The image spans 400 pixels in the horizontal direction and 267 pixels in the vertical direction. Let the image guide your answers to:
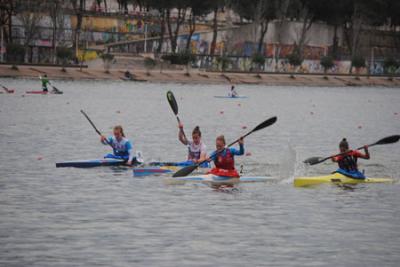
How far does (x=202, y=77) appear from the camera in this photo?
111250 millimetres

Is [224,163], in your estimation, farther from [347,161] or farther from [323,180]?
[347,161]

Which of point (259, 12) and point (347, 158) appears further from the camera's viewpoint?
point (259, 12)

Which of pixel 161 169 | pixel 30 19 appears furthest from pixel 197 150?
pixel 30 19

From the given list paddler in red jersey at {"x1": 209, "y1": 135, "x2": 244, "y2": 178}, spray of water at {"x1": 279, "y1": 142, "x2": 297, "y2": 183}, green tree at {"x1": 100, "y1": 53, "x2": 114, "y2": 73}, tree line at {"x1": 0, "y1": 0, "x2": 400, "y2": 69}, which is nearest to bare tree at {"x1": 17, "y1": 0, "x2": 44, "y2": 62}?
tree line at {"x1": 0, "y1": 0, "x2": 400, "y2": 69}

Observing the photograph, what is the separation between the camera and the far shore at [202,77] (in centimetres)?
9956

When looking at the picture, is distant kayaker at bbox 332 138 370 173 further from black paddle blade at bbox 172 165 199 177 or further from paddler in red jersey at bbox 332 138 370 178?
black paddle blade at bbox 172 165 199 177

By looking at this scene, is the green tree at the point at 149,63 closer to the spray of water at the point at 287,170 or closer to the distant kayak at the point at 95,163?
the spray of water at the point at 287,170

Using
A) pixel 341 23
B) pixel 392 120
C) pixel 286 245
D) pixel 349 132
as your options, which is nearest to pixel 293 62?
pixel 341 23

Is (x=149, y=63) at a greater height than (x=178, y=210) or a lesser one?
lesser

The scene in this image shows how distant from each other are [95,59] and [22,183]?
271ft

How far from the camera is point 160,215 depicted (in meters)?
25.8

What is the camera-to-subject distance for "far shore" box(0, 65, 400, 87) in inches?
3920

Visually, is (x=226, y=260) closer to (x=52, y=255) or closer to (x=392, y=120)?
(x=52, y=255)

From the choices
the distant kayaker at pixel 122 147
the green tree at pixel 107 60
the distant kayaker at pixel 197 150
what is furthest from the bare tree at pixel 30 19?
the distant kayaker at pixel 197 150
